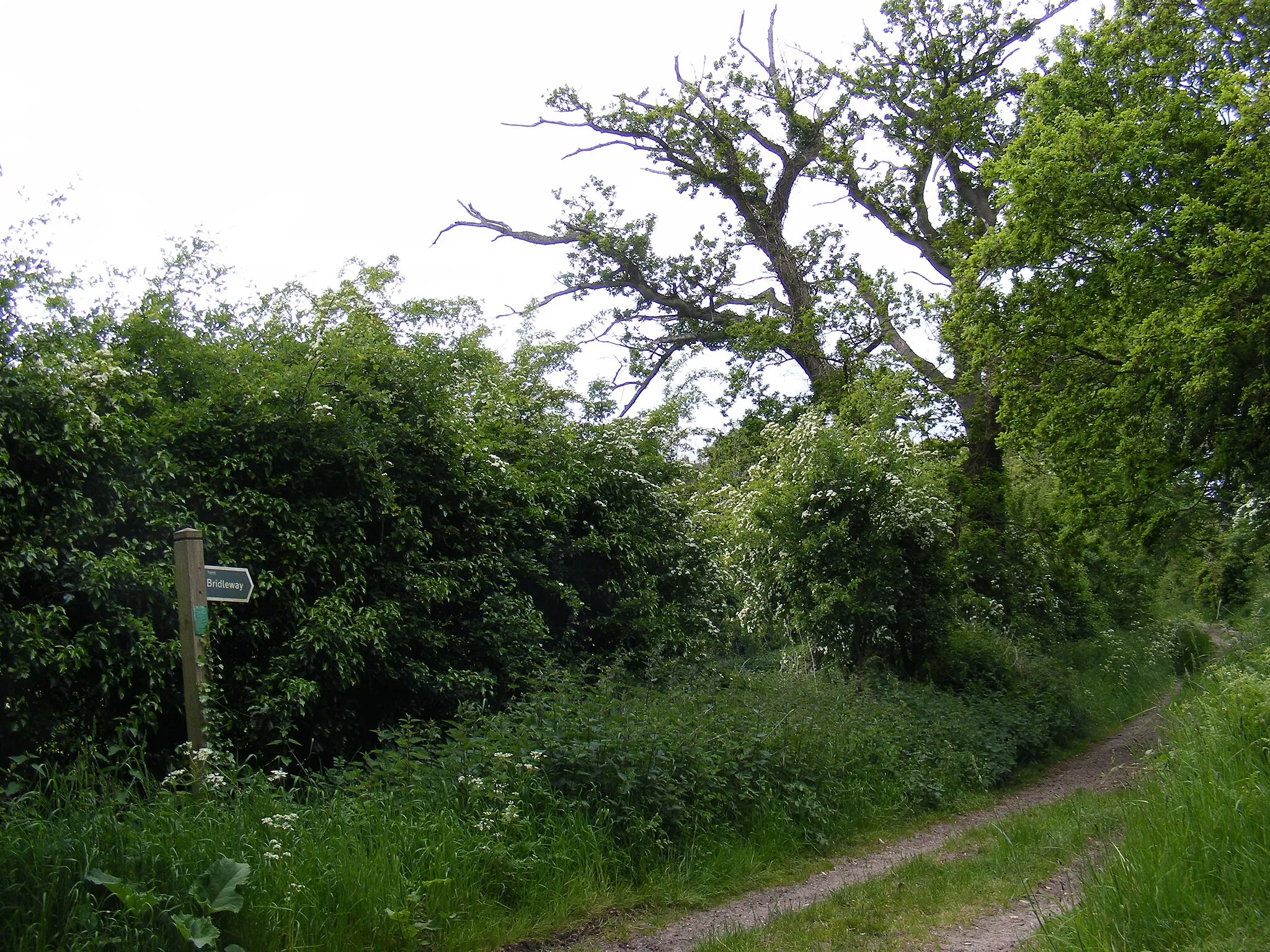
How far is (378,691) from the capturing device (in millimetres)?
9719

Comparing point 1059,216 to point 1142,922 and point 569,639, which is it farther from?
point 1142,922

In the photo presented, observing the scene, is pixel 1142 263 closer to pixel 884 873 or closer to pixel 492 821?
pixel 884 873

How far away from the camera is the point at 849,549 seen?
14.6 m

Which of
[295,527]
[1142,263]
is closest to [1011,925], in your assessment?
[295,527]

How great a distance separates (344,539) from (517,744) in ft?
10.0

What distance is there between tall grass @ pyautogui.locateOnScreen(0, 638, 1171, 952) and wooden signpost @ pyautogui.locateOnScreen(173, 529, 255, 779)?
46 centimetres

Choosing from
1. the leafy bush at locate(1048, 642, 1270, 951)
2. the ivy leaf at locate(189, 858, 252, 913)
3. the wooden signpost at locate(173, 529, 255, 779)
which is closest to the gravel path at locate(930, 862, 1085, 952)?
the leafy bush at locate(1048, 642, 1270, 951)

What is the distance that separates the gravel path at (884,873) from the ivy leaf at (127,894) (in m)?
2.12

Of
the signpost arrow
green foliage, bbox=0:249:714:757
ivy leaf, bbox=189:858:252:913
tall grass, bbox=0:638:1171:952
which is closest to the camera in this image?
ivy leaf, bbox=189:858:252:913

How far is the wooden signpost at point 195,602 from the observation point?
5.97m

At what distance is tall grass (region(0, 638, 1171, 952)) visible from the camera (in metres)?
4.85

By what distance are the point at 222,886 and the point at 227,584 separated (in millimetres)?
2028

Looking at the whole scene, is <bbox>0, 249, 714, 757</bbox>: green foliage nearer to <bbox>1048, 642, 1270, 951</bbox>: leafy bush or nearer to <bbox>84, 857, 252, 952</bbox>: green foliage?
<bbox>84, 857, 252, 952</bbox>: green foliage

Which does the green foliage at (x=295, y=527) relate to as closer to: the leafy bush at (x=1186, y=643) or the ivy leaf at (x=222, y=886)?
the ivy leaf at (x=222, y=886)
